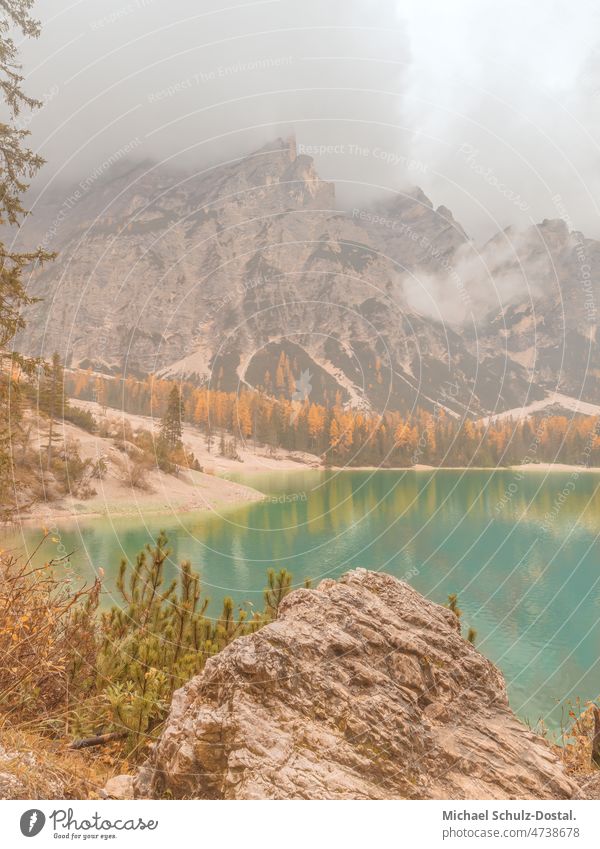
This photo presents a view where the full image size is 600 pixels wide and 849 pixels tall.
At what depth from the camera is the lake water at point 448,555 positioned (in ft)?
44.1

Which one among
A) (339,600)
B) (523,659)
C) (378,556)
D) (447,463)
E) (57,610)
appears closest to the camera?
(339,600)

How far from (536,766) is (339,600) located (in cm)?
144

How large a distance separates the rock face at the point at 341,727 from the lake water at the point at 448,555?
2578mm

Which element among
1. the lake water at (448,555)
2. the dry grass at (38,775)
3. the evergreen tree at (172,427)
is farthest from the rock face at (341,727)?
the evergreen tree at (172,427)

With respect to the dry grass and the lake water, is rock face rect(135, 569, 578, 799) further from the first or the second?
the lake water

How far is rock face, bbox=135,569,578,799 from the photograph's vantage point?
7.79 ft

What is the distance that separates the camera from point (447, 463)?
84.8 m

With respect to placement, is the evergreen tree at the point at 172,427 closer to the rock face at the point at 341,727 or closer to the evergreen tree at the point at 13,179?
the evergreen tree at the point at 13,179

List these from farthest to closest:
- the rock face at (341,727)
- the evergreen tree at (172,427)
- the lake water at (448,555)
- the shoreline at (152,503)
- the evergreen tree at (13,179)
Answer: the evergreen tree at (172,427)
the shoreline at (152,503)
the lake water at (448,555)
the evergreen tree at (13,179)
the rock face at (341,727)

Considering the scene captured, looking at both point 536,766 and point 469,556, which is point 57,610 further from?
point 469,556

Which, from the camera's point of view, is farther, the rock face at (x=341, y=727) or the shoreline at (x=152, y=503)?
the shoreline at (x=152, y=503)

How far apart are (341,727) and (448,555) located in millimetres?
23636
